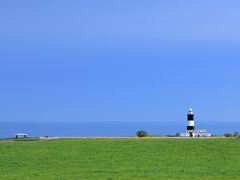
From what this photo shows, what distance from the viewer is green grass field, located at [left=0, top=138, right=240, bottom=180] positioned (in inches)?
1345

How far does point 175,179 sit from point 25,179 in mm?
7403

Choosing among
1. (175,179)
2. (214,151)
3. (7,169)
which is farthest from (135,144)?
(175,179)

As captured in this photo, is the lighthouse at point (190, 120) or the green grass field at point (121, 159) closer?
the green grass field at point (121, 159)

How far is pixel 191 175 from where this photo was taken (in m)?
33.7

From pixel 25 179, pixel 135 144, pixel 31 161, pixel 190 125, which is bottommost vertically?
pixel 25 179

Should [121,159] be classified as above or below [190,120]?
below

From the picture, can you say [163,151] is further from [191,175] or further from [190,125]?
[190,125]

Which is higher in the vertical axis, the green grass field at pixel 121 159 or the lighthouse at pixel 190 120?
the lighthouse at pixel 190 120

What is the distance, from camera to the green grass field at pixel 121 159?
112 ft

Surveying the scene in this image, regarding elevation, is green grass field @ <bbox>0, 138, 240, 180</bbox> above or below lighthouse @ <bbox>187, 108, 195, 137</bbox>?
below

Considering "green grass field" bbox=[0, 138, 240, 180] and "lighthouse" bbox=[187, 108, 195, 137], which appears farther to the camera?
"lighthouse" bbox=[187, 108, 195, 137]

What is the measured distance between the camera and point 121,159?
141 ft

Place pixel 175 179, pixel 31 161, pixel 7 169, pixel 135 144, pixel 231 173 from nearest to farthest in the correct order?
pixel 175 179, pixel 231 173, pixel 7 169, pixel 31 161, pixel 135 144

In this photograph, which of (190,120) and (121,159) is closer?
(121,159)
